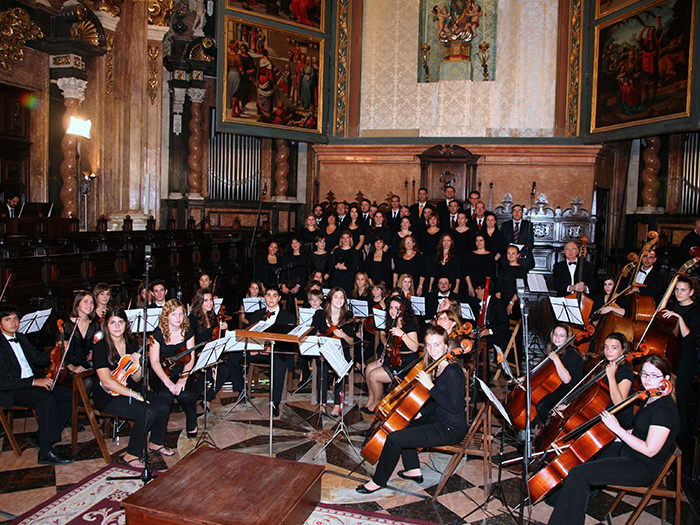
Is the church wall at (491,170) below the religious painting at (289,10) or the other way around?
below

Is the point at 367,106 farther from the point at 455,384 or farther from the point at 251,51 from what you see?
the point at 455,384

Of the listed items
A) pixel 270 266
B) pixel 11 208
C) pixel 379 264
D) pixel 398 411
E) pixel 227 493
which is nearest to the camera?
pixel 227 493

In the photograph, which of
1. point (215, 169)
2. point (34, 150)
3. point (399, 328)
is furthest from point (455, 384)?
point (215, 169)

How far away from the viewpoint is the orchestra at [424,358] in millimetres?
3928

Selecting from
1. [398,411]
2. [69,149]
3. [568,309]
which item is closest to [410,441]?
[398,411]

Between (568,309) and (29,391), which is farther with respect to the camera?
(568,309)

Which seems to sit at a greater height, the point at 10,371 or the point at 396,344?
the point at 396,344

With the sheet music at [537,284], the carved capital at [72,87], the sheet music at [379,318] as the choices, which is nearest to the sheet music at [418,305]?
the sheet music at [379,318]

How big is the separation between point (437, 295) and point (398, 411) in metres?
3.58

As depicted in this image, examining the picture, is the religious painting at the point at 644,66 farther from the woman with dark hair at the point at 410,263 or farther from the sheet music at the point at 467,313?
the sheet music at the point at 467,313

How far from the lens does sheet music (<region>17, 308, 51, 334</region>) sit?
520 cm

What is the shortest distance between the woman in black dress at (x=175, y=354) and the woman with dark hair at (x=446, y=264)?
12.3ft

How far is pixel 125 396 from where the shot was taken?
495 cm

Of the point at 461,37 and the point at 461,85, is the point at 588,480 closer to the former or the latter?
the point at 461,85
